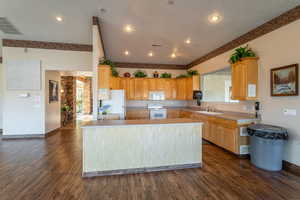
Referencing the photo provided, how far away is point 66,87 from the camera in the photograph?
8297 millimetres

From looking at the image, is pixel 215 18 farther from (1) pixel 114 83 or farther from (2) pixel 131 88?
(2) pixel 131 88

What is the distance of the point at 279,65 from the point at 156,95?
14.0 ft

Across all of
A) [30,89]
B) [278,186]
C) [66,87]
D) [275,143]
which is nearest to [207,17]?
[275,143]

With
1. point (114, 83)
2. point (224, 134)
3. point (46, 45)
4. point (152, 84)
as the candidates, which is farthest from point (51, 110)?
point (224, 134)

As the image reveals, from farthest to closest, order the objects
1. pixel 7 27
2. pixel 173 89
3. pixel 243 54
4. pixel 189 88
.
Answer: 1. pixel 173 89
2. pixel 189 88
3. pixel 7 27
4. pixel 243 54

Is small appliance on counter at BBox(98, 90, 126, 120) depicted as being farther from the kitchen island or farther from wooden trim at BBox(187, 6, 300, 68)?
wooden trim at BBox(187, 6, 300, 68)

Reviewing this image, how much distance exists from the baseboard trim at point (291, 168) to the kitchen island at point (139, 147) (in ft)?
5.67

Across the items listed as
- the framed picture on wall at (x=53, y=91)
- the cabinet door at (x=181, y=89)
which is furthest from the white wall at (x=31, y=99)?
the cabinet door at (x=181, y=89)

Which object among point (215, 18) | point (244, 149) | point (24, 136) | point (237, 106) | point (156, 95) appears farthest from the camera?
point (156, 95)

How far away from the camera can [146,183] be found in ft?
7.83

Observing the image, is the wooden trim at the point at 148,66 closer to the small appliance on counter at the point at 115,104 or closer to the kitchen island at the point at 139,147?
the small appliance on counter at the point at 115,104

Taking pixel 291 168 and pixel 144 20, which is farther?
pixel 144 20

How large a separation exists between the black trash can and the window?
274cm

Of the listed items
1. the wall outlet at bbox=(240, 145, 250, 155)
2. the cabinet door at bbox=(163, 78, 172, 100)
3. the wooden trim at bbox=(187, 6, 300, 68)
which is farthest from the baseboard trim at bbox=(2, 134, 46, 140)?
the wooden trim at bbox=(187, 6, 300, 68)
